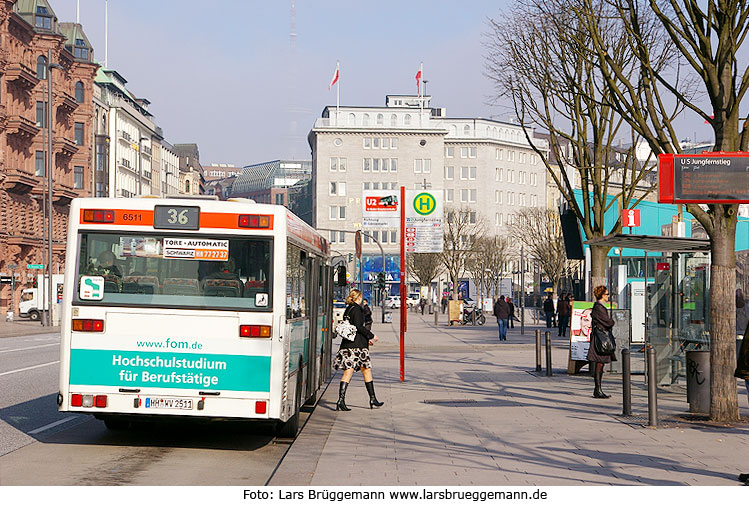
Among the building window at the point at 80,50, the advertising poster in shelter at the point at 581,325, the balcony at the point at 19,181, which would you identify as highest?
the building window at the point at 80,50

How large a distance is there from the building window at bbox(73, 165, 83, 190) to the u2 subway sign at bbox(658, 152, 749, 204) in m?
79.3

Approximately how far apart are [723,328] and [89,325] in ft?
26.2

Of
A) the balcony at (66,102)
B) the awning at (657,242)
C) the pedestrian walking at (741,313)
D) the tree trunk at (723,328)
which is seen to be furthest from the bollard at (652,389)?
the balcony at (66,102)

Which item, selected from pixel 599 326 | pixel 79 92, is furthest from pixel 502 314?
pixel 79 92

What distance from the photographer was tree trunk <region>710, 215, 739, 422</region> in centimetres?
1405

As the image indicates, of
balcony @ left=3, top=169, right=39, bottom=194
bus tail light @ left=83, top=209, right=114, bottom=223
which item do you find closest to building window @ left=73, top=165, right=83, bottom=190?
balcony @ left=3, top=169, right=39, bottom=194

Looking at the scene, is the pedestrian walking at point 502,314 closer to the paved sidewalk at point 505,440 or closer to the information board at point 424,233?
the information board at point 424,233

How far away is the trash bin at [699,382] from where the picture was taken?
1484 centimetres

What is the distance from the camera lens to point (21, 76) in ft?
234

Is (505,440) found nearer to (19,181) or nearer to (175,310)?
(175,310)

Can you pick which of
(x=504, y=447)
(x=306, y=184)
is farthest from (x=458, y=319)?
(x=306, y=184)

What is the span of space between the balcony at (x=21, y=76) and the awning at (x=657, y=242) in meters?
60.2

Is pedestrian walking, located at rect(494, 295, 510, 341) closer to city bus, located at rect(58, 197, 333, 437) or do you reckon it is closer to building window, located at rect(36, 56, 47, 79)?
city bus, located at rect(58, 197, 333, 437)

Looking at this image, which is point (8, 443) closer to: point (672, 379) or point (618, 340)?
point (672, 379)
